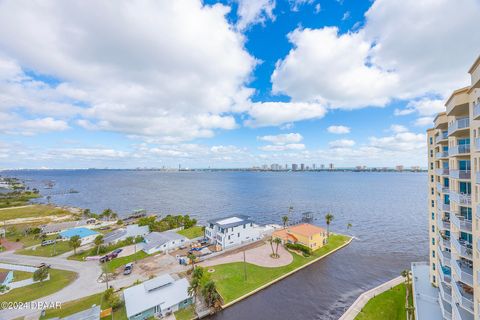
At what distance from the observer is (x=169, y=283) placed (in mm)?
34469

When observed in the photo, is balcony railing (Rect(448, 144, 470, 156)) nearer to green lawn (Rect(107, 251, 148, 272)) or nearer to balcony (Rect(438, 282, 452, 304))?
balcony (Rect(438, 282, 452, 304))

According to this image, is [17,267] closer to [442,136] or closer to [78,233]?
[78,233]

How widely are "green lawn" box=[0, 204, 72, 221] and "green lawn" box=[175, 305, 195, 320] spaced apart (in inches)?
4047

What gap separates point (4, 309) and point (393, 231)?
9498 cm

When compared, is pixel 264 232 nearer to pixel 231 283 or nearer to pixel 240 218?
pixel 240 218

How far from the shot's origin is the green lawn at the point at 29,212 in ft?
315

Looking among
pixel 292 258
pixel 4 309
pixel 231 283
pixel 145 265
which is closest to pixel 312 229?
pixel 292 258

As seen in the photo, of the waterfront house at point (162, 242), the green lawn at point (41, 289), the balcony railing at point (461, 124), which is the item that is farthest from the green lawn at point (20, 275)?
the balcony railing at point (461, 124)

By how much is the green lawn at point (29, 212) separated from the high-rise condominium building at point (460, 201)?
133281mm

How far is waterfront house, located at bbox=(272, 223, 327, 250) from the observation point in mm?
52469

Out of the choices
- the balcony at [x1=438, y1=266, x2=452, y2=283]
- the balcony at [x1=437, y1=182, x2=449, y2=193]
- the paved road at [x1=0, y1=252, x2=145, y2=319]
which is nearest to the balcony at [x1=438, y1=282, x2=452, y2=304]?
the balcony at [x1=438, y1=266, x2=452, y2=283]

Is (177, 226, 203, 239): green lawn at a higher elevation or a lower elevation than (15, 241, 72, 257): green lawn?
higher

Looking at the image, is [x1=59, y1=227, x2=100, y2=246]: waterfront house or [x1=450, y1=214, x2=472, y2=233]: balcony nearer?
[x1=450, y1=214, x2=472, y2=233]: balcony

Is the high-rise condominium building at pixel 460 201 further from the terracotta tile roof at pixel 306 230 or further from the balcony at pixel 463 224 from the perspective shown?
the terracotta tile roof at pixel 306 230
